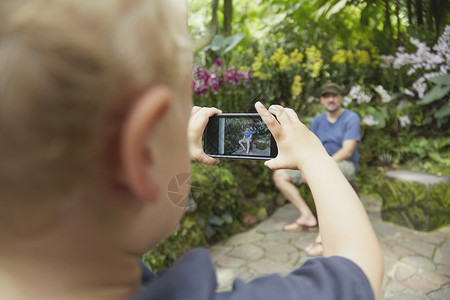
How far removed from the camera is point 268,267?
250 cm

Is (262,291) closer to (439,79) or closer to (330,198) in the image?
(330,198)

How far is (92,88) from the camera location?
291 mm

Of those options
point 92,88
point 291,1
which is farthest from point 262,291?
point 291,1

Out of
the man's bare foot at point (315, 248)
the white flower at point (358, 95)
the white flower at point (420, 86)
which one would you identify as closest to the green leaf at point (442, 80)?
the white flower at point (420, 86)

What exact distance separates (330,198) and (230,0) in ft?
13.5

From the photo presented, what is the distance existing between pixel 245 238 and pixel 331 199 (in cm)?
253

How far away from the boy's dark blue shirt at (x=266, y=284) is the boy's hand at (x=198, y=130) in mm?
334

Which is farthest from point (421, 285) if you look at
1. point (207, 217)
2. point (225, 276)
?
point (207, 217)

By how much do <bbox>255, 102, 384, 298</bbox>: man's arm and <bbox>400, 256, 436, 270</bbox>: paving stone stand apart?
7.74ft

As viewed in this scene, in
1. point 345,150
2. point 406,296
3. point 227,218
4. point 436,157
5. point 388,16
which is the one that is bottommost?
point 406,296

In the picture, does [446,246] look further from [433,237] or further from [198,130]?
[198,130]

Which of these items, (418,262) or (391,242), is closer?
(418,262)

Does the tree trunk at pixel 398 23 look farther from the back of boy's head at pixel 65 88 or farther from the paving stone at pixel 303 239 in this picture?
the back of boy's head at pixel 65 88

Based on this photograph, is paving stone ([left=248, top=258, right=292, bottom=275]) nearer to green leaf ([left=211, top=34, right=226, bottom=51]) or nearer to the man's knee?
the man's knee
